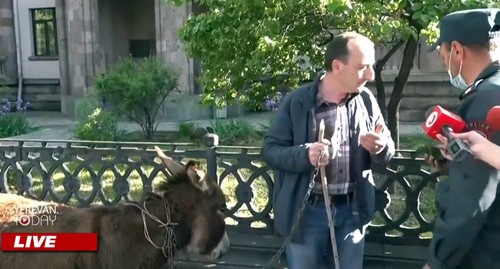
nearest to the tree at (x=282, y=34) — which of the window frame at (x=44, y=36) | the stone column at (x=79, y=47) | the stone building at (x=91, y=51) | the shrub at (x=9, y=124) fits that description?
the stone building at (x=91, y=51)

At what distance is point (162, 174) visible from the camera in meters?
4.34

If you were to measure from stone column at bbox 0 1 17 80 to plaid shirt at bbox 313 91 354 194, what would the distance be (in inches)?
948

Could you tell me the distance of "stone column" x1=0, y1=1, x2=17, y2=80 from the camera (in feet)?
82.0

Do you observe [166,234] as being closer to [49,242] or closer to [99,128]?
[49,242]

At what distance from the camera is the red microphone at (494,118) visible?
2307 mm

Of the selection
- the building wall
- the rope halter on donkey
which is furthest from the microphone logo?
the building wall

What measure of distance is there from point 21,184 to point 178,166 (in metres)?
2.89

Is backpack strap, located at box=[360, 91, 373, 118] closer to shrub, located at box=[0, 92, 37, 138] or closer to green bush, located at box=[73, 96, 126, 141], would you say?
green bush, located at box=[73, 96, 126, 141]

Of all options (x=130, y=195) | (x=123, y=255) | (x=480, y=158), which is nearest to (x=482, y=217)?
(x=480, y=158)

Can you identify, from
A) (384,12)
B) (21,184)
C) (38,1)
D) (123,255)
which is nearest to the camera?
(123,255)

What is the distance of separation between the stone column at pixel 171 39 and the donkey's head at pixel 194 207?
51.5ft

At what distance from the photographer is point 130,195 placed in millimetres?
5422

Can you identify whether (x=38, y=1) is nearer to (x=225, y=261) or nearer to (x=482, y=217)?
(x=225, y=261)

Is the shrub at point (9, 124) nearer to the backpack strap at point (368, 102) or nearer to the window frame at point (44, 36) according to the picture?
the window frame at point (44, 36)
